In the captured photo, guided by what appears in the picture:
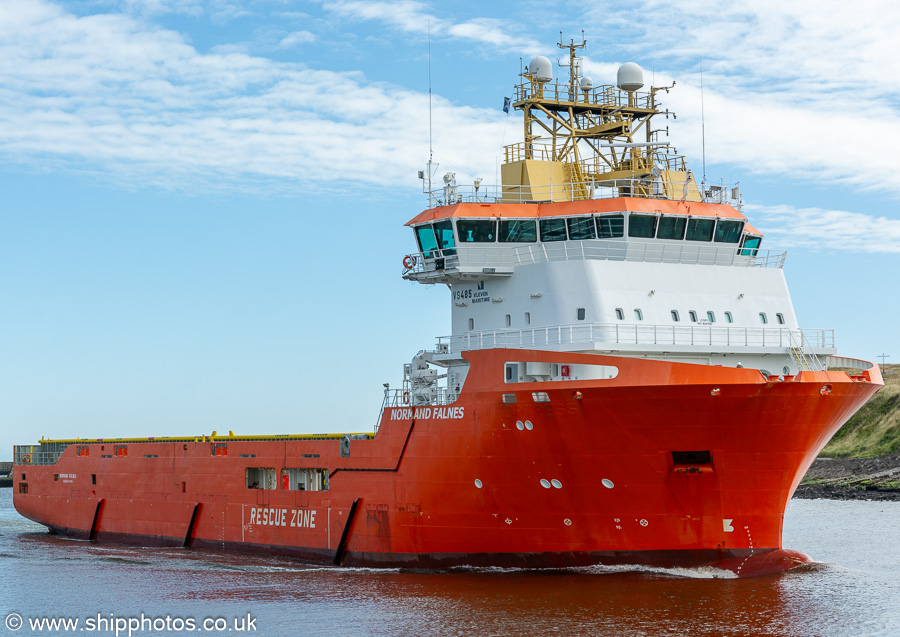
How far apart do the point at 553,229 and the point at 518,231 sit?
857 millimetres

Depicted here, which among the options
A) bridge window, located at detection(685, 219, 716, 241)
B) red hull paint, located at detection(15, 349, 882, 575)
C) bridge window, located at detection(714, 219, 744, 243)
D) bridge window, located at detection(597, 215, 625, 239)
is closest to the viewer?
red hull paint, located at detection(15, 349, 882, 575)

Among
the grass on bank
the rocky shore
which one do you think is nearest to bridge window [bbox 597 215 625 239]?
the rocky shore

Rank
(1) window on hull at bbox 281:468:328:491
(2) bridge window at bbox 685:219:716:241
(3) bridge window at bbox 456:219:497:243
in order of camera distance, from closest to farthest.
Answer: (2) bridge window at bbox 685:219:716:241
(3) bridge window at bbox 456:219:497:243
(1) window on hull at bbox 281:468:328:491

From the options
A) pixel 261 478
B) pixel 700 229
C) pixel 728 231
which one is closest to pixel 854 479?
pixel 728 231

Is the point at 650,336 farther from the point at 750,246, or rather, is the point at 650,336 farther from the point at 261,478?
the point at 261,478

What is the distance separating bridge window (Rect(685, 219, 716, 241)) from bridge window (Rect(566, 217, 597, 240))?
2.28 metres

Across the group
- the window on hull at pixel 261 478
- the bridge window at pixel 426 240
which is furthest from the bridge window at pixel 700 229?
the window on hull at pixel 261 478

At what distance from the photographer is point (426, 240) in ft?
83.1

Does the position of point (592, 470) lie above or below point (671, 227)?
below

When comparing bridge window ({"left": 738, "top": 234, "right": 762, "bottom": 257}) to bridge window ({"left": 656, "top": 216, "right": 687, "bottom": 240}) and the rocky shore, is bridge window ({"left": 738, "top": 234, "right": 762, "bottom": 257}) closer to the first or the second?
bridge window ({"left": 656, "top": 216, "right": 687, "bottom": 240})

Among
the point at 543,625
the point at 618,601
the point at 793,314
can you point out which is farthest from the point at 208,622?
the point at 793,314

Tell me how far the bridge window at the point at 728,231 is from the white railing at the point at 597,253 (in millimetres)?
137

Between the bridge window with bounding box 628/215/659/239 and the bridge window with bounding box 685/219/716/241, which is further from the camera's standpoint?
the bridge window with bounding box 685/219/716/241

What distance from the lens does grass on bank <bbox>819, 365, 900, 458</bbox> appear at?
58219mm
